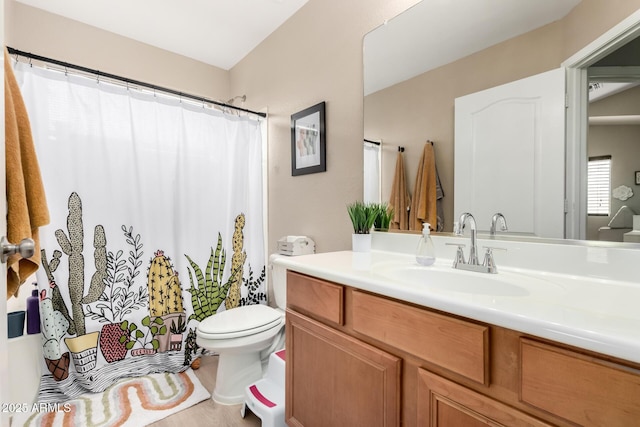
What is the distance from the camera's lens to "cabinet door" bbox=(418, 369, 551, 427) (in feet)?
2.11

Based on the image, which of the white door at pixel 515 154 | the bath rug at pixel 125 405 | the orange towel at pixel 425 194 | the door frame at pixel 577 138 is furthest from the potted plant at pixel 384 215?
the bath rug at pixel 125 405

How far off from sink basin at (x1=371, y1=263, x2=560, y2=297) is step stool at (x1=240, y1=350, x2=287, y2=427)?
2.81 feet

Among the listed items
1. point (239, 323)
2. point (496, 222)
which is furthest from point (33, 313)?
point (496, 222)

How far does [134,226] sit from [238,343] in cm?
102

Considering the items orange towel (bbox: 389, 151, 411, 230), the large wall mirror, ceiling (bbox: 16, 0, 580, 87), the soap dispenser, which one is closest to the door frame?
the large wall mirror

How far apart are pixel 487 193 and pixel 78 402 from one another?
2.40m

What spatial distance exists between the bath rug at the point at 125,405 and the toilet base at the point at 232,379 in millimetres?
113

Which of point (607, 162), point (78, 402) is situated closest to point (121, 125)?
point (78, 402)

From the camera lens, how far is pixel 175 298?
2.09m

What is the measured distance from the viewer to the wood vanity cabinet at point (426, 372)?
549 millimetres

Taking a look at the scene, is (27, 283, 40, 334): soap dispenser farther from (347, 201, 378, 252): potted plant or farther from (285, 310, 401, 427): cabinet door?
(347, 201, 378, 252): potted plant

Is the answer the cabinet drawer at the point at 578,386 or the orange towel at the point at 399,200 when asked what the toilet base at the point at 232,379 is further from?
the cabinet drawer at the point at 578,386

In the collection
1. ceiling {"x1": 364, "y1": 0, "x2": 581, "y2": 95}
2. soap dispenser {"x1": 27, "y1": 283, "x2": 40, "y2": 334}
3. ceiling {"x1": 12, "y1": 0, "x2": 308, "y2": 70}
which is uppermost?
ceiling {"x1": 12, "y1": 0, "x2": 308, "y2": 70}

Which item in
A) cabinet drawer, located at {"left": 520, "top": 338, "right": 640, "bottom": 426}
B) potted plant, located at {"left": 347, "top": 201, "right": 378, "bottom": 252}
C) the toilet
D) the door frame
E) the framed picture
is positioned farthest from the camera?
the framed picture
